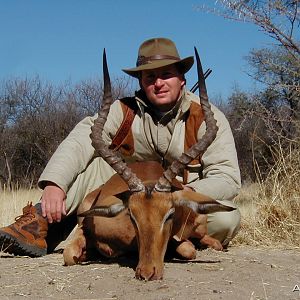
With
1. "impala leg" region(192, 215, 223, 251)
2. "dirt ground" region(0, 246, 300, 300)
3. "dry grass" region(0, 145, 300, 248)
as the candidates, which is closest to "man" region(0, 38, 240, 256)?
"impala leg" region(192, 215, 223, 251)

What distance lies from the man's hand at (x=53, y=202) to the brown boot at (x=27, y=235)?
11.6 inches

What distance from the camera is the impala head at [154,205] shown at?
4.56 metres

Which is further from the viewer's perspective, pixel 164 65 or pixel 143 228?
pixel 164 65

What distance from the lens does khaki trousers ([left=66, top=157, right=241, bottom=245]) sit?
6129 mm

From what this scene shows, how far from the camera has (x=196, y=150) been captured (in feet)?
17.4

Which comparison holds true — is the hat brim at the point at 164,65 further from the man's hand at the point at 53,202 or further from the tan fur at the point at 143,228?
the man's hand at the point at 53,202

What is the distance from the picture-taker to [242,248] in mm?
6629

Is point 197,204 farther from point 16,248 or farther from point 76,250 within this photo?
point 16,248

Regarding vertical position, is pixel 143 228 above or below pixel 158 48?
below

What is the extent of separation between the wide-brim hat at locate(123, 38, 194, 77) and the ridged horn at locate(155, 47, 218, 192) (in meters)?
0.71

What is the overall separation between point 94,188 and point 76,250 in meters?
1.30

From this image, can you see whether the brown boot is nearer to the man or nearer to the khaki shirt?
the man

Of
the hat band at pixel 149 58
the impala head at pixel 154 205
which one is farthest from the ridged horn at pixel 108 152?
the hat band at pixel 149 58

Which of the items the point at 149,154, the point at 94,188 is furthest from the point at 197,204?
the point at 94,188
